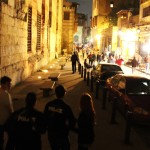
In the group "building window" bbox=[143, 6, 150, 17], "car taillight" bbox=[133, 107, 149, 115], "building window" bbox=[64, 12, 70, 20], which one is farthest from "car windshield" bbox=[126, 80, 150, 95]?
"building window" bbox=[64, 12, 70, 20]

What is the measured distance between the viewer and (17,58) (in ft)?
58.9

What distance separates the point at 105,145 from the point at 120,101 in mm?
3489

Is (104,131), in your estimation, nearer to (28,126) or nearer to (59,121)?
(59,121)

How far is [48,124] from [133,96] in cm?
586

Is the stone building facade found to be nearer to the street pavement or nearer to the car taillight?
the street pavement

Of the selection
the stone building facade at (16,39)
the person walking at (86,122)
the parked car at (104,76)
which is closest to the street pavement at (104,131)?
the stone building facade at (16,39)

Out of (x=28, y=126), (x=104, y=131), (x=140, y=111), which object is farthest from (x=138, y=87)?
(x=28, y=126)

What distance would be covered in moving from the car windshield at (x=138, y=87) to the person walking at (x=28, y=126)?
6.67m

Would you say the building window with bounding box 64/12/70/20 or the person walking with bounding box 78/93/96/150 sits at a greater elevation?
the building window with bounding box 64/12/70/20

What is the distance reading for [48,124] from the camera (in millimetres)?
5660

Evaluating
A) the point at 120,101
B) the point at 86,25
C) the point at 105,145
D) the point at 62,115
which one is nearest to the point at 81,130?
the point at 62,115

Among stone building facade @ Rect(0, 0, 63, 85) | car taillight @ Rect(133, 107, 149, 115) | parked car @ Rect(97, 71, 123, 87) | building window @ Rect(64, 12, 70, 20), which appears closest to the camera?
car taillight @ Rect(133, 107, 149, 115)

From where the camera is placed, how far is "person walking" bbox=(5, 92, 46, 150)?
529 cm

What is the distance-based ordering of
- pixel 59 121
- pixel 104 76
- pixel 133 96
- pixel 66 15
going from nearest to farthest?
1. pixel 59 121
2. pixel 133 96
3. pixel 104 76
4. pixel 66 15
